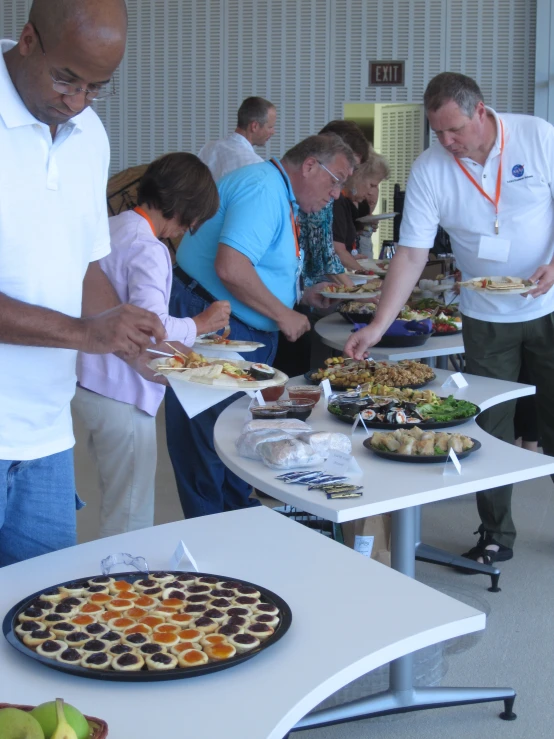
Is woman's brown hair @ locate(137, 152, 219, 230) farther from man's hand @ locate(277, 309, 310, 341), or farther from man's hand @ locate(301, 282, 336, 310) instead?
man's hand @ locate(301, 282, 336, 310)

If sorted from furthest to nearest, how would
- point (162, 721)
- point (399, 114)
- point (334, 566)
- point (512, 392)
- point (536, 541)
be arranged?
point (399, 114)
point (536, 541)
point (512, 392)
point (334, 566)
point (162, 721)

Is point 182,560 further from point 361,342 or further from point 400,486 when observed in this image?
point 361,342

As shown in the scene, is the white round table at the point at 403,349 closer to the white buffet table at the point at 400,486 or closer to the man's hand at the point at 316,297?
the man's hand at the point at 316,297

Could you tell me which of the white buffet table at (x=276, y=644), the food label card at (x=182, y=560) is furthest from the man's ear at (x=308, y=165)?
the food label card at (x=182, y=560)

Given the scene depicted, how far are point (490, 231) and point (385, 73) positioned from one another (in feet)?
16.5

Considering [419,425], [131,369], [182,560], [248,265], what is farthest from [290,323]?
[182,560]

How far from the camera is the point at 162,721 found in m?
1.09

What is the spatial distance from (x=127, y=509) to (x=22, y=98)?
142cm

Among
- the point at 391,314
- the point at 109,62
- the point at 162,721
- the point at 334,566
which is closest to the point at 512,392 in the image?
the point at 391,314

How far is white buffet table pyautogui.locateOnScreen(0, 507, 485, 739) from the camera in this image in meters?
1.11

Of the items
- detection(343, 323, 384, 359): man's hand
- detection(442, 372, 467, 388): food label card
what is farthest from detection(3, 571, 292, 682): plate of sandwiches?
detection(343, 323, 384, 359): man's hand

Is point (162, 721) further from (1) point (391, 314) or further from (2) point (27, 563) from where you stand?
(1) point (391, 314)

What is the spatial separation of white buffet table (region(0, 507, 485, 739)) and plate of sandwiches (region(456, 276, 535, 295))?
1.57 m

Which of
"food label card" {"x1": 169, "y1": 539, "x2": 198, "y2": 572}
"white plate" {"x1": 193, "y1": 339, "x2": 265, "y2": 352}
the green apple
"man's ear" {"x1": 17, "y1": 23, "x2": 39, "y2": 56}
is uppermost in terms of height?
"man's ear" {"x1": 17, "y1": 23, "x2": 39, "y2": 56}
